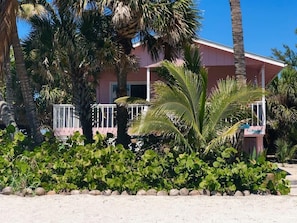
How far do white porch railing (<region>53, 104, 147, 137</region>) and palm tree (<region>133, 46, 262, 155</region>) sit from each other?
20.5 feet

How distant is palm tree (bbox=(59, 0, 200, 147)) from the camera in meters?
13.2

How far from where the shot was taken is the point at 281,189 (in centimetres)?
1005

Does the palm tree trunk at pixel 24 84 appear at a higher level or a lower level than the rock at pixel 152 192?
higher

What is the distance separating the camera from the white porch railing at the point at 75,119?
1722cm

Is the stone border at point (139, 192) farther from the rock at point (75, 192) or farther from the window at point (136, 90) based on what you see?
the window at point (136, 90)

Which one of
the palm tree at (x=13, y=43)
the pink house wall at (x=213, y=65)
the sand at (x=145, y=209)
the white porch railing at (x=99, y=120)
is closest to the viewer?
the sand at (x=145, y=209)

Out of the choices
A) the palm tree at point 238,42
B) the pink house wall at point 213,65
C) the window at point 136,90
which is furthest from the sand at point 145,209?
the window at point 136,90

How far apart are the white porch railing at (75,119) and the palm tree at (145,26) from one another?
268 centimetres

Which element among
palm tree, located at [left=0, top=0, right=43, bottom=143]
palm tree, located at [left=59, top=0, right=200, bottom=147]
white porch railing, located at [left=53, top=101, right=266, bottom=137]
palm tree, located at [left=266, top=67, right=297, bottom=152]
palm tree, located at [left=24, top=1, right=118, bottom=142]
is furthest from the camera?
palm tree, located at [left=266, top=67, right=297, bottom=152]

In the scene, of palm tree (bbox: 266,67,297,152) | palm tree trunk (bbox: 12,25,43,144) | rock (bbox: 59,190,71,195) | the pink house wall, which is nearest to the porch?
the pink house wall

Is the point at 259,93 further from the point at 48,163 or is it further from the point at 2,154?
the point at 2,154

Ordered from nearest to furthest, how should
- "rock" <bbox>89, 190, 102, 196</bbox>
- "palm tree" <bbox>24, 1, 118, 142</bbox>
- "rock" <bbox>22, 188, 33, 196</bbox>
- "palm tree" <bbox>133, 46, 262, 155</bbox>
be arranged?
"rock" <bbox>22, 188, 33, 196</bbox> → "rock" <bbox>89, 190, 102, 196</bbox> → "palm tree" <bbox>133, 46, 262, 155</bbox> → "palm tree" <bbox>24, 1, 118, 142</bbox>

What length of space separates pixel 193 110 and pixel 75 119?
7846 millimetres

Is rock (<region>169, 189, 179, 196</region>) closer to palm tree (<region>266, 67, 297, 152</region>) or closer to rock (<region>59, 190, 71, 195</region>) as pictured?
rock (<region>59, 190, 71, 195</region>)
